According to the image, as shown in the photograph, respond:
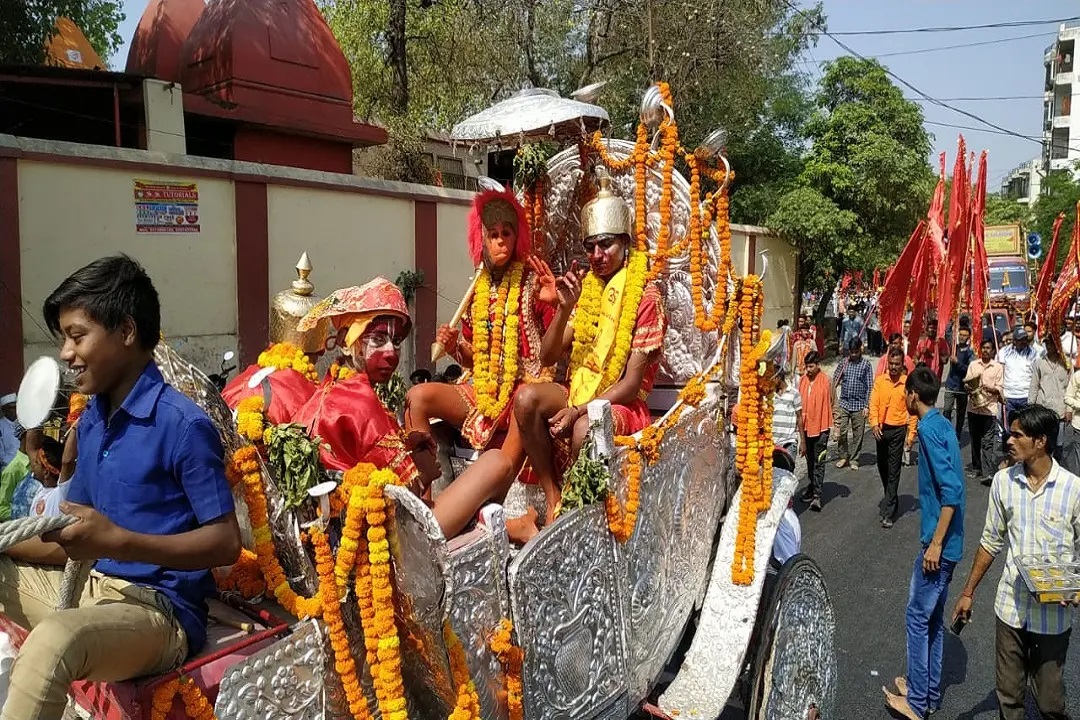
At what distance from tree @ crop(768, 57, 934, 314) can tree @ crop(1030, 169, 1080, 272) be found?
37.3ft

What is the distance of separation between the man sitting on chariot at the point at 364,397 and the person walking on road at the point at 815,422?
5811 mm

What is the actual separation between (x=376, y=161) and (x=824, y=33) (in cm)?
947

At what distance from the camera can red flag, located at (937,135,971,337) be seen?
26.2ft

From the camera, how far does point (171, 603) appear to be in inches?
66.0

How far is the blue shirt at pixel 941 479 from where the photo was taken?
363 centimetres

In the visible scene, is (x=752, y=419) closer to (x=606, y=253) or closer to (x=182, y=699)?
(x=606, y=253)

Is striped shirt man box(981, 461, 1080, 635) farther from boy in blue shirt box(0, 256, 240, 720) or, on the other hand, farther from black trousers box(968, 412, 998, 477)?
black trousers box(968, 412, 998, 477)

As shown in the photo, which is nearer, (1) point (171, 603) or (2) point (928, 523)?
(1) point (171, 603)

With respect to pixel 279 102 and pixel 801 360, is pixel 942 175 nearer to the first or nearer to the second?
pixel 801 360

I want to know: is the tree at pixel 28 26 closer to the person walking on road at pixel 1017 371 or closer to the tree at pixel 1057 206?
the person walking on road at pixel 1017 371

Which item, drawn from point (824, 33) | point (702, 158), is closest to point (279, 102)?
point (702, 158)

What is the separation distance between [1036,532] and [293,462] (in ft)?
9.95

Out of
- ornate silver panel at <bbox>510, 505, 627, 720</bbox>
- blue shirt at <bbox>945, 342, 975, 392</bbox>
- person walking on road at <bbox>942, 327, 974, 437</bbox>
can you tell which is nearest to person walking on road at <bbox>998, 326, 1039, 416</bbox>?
person walking on road at <bbox>942, 327, 974, 437</bbox>

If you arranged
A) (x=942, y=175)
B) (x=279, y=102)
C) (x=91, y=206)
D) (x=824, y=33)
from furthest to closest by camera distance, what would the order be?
(x=824, y=33), (x=279, y=102), (x=942, y=175), (x=91, y=206)
